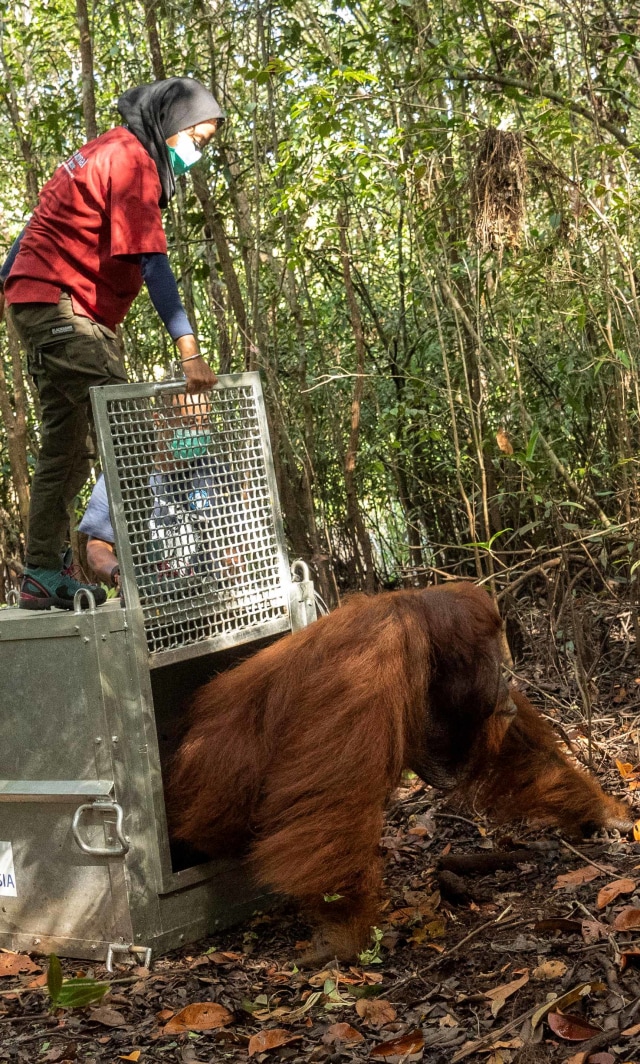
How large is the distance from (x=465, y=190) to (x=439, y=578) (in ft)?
5.36

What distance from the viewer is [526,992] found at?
200 cm

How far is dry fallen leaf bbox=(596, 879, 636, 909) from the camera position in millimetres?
2336

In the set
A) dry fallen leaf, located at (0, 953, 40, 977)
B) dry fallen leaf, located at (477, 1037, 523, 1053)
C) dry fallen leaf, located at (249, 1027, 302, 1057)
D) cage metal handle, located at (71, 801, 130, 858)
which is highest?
cage metal handle, located at (71, 801, 130, 858)

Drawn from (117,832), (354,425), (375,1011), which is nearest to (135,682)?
(117,832)

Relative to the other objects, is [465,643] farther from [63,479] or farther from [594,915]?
[63,479]

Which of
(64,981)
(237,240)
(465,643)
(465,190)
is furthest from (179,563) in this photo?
(237,240)

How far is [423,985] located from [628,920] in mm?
422

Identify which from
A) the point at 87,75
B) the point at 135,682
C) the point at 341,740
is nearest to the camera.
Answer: the point at 341,740

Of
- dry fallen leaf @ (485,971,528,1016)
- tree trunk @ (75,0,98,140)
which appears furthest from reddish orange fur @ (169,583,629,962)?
tree trunk @ (75,0,98,140)

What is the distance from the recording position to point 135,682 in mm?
2455

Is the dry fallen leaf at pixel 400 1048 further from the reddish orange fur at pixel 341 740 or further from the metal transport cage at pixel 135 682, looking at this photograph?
the metal transport cage at pixel 135 682

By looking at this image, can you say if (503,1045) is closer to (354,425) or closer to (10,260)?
(10,260)

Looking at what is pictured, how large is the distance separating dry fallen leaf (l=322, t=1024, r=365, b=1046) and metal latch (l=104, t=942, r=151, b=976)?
0.56 m

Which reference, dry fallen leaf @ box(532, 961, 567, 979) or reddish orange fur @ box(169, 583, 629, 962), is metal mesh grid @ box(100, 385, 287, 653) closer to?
reddish orange fur @ box(169, 583, 629, 962)
